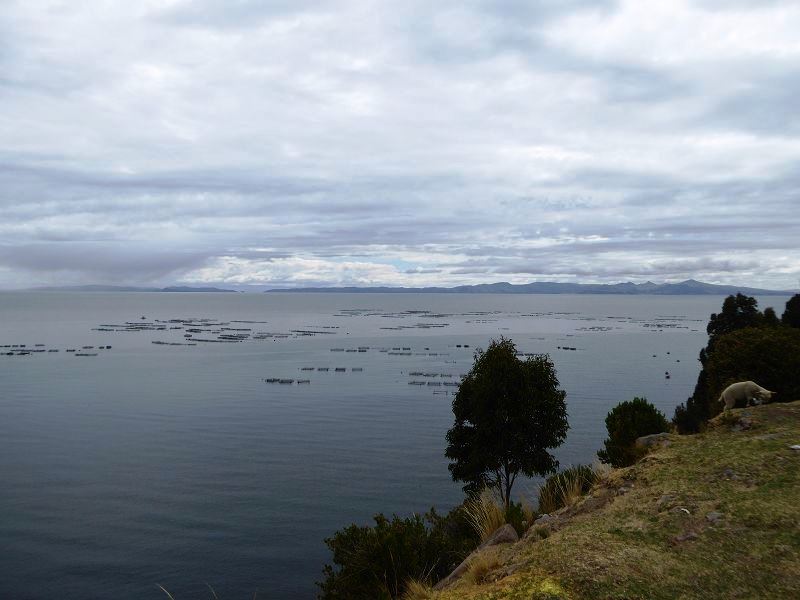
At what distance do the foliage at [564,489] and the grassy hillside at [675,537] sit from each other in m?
2.00

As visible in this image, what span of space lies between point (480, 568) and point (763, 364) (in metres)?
29.0

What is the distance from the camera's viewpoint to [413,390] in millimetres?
91500

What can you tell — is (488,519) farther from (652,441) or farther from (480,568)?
(652,441)

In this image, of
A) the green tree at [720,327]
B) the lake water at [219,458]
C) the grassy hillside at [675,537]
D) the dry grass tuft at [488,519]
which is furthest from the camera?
the green tree at [720,327]

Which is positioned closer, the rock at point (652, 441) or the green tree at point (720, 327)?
the rock at point (652, 441)

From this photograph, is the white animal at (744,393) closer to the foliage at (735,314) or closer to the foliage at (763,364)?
the foliage at (763,364)

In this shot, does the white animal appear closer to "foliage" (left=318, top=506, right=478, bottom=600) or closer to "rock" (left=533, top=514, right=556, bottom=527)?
"rock" (left=533, top=514, right=556, bottom=527)

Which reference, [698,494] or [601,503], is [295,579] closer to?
[601,503]

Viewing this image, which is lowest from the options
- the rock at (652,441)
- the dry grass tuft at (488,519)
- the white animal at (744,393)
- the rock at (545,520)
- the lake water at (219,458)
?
the lake water at (219,458)

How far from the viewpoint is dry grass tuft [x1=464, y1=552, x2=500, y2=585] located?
477 inches

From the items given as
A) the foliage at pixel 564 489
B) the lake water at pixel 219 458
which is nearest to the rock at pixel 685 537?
the foliage at pixel 564 489

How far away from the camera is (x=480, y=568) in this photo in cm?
1256

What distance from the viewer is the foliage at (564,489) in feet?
61.1

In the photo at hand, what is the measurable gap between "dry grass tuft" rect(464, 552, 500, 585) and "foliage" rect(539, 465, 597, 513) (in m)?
4.93
